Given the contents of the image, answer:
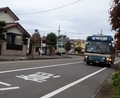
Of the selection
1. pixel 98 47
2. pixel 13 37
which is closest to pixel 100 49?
pixel 98 47

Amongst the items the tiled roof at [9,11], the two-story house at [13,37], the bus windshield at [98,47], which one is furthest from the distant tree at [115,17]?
the tiled roof at [9,11]

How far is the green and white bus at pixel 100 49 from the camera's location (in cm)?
2356

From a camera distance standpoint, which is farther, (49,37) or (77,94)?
(49,37)

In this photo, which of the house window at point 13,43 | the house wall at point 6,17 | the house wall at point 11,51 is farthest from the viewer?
the house wall at point 6,17

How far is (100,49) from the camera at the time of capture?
78.1ft

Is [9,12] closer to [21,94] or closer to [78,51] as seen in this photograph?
[21,94]

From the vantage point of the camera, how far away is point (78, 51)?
9319 cm

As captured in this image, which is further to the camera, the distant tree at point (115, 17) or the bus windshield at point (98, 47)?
the bus windshield at point (98, 47)

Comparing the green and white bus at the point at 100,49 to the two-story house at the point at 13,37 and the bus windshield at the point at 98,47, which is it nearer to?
the bus windshield at the point at 98,47

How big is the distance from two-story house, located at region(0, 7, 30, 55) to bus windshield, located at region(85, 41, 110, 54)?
14.2 metres

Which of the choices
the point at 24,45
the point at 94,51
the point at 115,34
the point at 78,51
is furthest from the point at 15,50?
the point at 78,51

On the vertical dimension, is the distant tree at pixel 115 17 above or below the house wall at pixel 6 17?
below

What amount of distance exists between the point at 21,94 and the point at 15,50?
29.6 meters

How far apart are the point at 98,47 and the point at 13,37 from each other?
17353 millimetres
